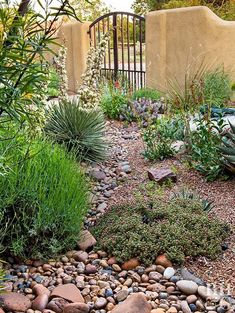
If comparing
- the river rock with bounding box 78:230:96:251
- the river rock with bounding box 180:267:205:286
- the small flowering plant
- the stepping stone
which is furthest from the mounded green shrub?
the small flowering plant

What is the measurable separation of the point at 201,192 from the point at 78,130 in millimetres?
1909

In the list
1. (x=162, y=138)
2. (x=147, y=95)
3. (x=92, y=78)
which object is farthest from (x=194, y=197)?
(x=147, y=95)

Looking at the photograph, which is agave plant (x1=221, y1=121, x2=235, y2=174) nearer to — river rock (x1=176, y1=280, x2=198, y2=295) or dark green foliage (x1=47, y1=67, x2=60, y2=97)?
dark green foliage (x1=47, y1=67, x2=60, y2=97)

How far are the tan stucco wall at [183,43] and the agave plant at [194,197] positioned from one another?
242 inches

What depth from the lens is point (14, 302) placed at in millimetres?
2748

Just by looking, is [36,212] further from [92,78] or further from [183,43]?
[183,43]

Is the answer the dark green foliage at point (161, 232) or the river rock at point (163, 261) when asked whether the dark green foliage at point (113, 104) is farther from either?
the river rock at point (163, 261)

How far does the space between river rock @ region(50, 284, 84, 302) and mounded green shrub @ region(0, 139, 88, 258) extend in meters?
0.40

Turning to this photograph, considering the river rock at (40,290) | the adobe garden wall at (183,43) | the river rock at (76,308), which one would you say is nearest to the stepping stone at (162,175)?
the river rock at (40,290)

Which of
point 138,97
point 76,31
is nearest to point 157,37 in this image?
point 138,97

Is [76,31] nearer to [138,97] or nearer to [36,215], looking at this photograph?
[138,97]

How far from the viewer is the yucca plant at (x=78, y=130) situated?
5.70m

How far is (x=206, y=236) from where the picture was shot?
341 centimetres

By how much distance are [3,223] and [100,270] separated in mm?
749
